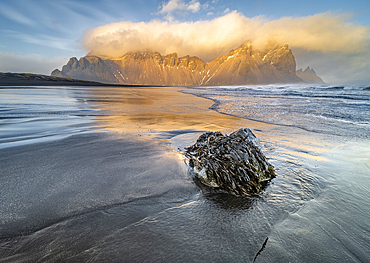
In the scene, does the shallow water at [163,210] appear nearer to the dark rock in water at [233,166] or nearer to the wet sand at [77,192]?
the wet sand at [77,192]

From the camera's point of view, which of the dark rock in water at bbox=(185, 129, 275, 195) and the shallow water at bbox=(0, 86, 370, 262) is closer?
the shallow water at bbox=(0, 86, 370, 262)

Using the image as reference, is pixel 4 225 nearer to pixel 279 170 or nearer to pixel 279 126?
pixel 279 170

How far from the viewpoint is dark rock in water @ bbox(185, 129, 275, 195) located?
274 cm

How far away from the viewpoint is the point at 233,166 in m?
2.96

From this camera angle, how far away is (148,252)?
1563mm

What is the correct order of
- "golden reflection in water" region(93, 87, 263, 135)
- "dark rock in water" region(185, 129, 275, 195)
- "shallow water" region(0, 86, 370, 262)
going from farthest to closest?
"golden reflection in water" region(93, 87, 263, 135) → "dark rock in water" region(185, 129, 275, 195) → "shallow water" region(0, 86, 370, 262)

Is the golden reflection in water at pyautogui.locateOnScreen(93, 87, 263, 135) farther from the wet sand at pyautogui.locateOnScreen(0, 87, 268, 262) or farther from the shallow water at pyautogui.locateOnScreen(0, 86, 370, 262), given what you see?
the shallow water at pyautogui.locateOnScreen(0, 86, 370, 262)

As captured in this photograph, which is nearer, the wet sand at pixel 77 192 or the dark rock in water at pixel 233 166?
the wet sand at pixel 77 192

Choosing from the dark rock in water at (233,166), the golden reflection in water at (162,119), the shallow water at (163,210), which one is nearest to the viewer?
the shallow water at (163,210)

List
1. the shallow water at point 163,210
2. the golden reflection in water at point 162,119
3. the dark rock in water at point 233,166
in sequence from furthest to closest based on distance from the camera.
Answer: the golden reflection in water at point 162,119 → the dark rock in water at point 233,166 → the shallow water at point 163,210

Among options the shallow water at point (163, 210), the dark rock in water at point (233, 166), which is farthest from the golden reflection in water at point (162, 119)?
the dark rock in water at point (233, 166)

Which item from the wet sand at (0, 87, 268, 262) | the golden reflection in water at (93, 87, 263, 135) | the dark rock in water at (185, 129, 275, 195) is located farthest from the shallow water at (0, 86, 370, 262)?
the golden reflection in water at (93, 87, 263, 135)

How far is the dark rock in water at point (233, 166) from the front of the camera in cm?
274

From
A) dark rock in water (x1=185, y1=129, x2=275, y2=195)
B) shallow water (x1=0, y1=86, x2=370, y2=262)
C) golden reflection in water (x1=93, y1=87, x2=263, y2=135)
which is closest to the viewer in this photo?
shallow water (x1=0, y1=86, x2=370, y2=262)
